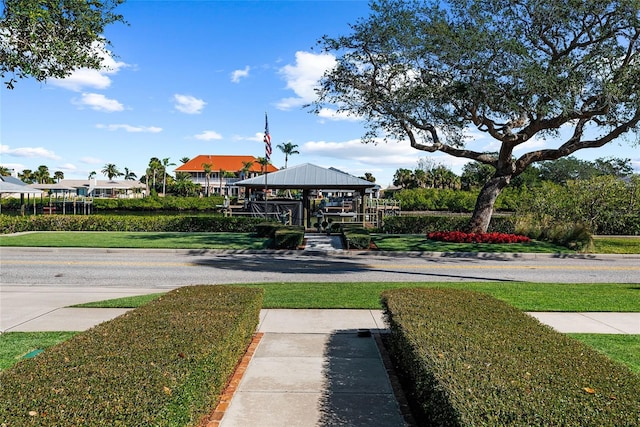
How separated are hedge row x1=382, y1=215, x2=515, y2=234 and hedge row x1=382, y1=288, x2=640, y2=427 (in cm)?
2151

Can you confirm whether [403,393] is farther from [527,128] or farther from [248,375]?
[527,128]

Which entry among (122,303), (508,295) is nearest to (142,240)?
(122,303)

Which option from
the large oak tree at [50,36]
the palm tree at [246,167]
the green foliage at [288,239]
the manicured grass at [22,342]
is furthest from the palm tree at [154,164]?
the manicured grass at [22,342]

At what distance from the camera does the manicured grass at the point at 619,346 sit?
22.2ft

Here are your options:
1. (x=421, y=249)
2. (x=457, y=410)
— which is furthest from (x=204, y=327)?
(x=421, y=249)

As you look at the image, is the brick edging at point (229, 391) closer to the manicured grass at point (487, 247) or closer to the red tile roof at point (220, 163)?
the manicured grass at point (487, 247)

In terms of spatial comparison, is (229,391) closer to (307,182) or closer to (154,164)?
(307,182)

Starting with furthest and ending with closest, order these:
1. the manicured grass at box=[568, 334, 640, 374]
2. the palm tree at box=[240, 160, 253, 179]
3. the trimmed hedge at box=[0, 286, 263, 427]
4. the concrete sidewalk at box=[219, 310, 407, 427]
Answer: the palm tree at box=[240, 160, 253, 179] < the manicured grass at box=[568, 334, 640, 374] < the concrete sidewalk at box=[219, 310, 407, 427] < the trimmed hedge at box=[0, 286, 263, 427]

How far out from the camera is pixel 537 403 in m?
3.43

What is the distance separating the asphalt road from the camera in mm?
14164

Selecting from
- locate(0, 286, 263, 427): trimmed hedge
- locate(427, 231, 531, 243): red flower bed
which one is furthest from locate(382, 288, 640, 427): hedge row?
locate(427, 231, 531, 243): red flower bed

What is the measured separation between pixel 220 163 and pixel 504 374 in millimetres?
109973

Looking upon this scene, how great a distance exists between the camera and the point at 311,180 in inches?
1216

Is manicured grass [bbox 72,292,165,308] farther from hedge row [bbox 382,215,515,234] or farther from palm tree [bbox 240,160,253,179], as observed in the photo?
palm tree [bbox 240,160,253,179]
